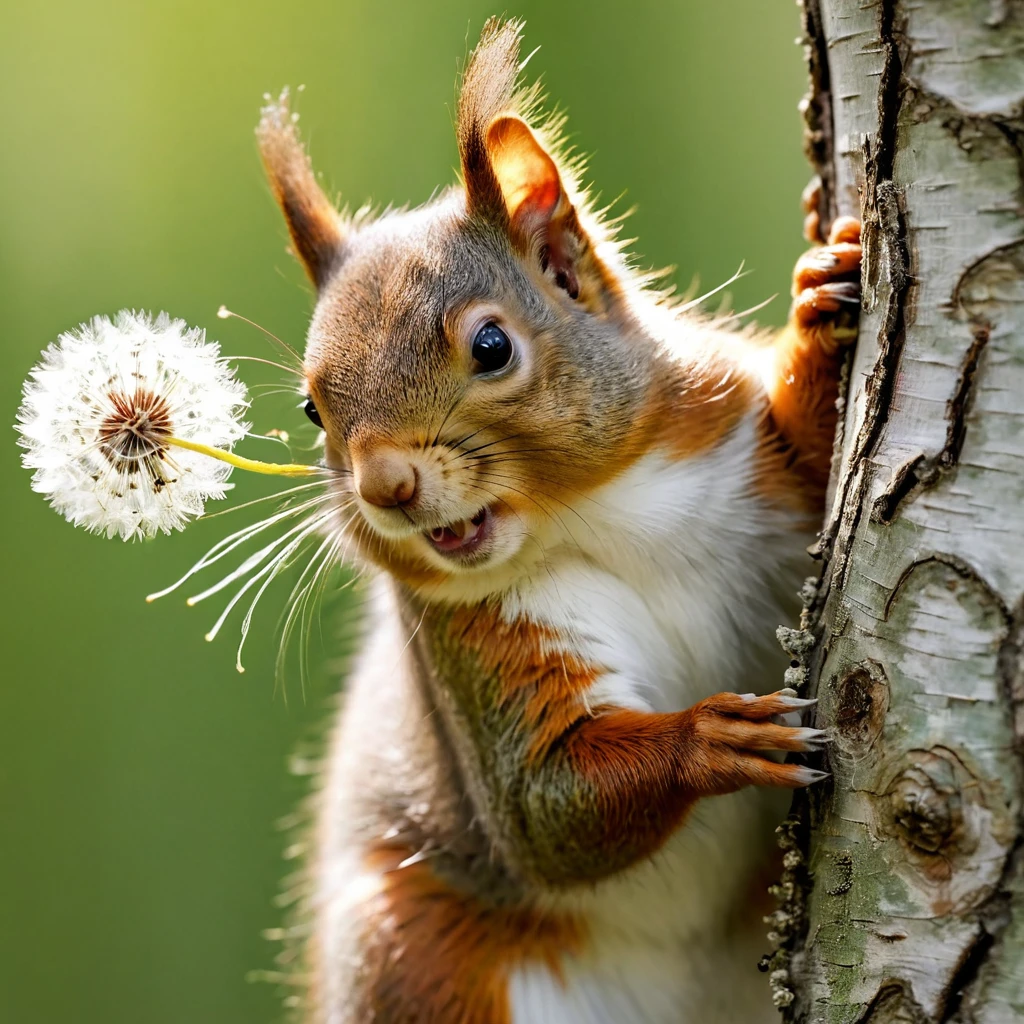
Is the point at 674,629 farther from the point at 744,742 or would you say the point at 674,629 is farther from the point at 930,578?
the point at 930,578

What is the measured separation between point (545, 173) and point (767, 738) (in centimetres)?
77

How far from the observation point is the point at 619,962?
Result: 1.76m

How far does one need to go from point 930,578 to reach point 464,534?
594 millimetres

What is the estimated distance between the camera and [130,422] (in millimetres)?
1289

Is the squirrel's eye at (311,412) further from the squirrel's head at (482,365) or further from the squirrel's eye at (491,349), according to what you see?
the squirrel's eye at (491,349)

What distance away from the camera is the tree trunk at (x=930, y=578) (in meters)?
0.95

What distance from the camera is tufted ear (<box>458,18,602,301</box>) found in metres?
1.47

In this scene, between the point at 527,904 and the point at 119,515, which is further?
the point at 527,904

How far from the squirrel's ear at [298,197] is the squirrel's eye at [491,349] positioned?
0.38 metres

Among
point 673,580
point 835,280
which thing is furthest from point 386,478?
point 835,280

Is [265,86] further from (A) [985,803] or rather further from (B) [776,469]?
(A) [985,803]

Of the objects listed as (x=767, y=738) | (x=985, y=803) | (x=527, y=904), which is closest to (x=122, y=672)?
(x=527, y=904)

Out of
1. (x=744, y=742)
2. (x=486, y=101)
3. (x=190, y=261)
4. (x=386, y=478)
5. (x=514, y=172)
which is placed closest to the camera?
(x=744, y=742)

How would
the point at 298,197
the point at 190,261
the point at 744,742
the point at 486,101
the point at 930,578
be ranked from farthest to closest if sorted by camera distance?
the point at 190,261 < the point at 298,197 < the point at 486,101 < the point at 744,742 < the point at 930,578
